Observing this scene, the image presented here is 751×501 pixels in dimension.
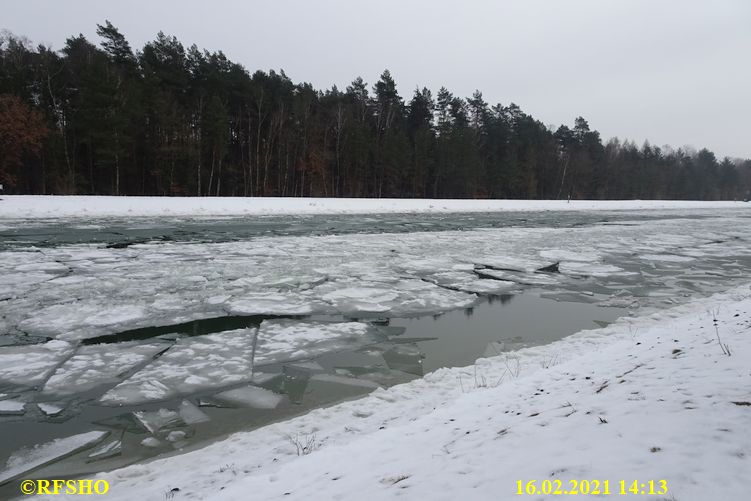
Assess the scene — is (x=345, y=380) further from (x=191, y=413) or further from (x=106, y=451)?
(x=106, y=451)

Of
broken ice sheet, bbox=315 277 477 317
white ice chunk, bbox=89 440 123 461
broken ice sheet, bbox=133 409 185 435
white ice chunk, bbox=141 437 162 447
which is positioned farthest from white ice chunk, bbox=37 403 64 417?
broken ice sheet, bbox=315 277 477 317

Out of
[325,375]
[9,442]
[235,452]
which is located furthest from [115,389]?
[325,375]

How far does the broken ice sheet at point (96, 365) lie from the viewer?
362 centimetres

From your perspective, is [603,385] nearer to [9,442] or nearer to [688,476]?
[688,476]

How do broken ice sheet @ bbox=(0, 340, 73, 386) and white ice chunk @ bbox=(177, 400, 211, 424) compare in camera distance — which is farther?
broken ice sheet @ bbox=(0, 340, 73, 386)

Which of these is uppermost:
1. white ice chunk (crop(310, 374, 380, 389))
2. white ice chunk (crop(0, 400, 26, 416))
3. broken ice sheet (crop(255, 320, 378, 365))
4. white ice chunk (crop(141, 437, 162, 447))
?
broken ice sheet (crop(255, 320, 378, 365))

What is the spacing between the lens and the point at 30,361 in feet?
13.2

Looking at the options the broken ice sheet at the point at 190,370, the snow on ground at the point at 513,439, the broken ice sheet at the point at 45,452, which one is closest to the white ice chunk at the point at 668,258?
the snow on ground at the point at 513,439

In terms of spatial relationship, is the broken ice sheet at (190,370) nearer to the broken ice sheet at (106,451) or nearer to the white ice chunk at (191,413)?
the white ice chunk at (191,413)

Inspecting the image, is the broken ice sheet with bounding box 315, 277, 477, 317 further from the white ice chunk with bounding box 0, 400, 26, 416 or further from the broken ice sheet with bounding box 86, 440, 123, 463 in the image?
the white ice chunk with bounding box 0, 400, 26, 416

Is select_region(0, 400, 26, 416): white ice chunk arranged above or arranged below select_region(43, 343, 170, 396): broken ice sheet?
below

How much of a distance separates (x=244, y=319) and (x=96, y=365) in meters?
1.83

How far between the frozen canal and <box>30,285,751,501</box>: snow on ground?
0.44 meters

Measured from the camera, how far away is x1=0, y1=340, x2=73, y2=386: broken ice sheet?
3.69 meters
